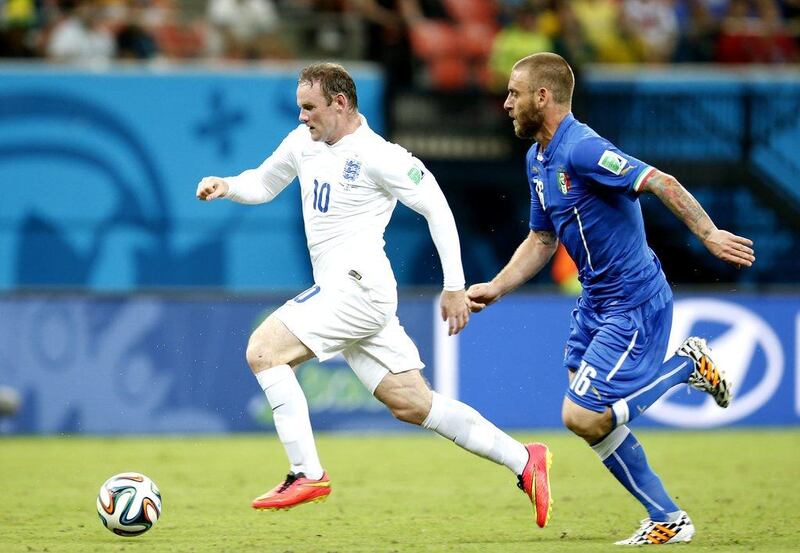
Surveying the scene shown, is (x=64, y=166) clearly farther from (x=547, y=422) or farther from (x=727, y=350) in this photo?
(x=727, y=350)

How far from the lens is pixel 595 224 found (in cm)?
729

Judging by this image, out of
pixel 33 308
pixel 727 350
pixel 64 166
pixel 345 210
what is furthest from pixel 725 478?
pixel 64 166

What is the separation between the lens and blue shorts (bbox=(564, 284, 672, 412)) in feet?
23.6

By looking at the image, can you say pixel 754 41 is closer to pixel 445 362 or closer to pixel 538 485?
pixel 445 362

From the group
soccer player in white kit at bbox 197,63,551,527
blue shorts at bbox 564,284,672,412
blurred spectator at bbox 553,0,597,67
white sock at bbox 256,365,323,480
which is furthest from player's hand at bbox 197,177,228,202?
blurred spectator at bbox 553,0,597,67

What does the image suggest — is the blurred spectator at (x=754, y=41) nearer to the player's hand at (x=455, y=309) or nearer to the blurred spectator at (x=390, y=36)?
the blurred spectator at (x=390, y=36)

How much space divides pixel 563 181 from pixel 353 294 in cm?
127

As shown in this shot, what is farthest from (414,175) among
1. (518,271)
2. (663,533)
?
(663,533)

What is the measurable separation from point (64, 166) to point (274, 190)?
Result: 9.90 metres

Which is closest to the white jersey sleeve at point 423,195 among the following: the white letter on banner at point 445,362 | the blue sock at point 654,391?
the blue sock at point 654,391

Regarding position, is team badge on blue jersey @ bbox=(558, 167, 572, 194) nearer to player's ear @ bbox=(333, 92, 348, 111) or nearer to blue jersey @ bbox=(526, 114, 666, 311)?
blue jersey @ bbox=(526, 114, 666, 311)

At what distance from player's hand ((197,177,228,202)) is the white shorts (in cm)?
71

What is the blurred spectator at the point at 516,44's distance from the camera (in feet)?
56.7

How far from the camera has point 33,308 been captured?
13711mm
